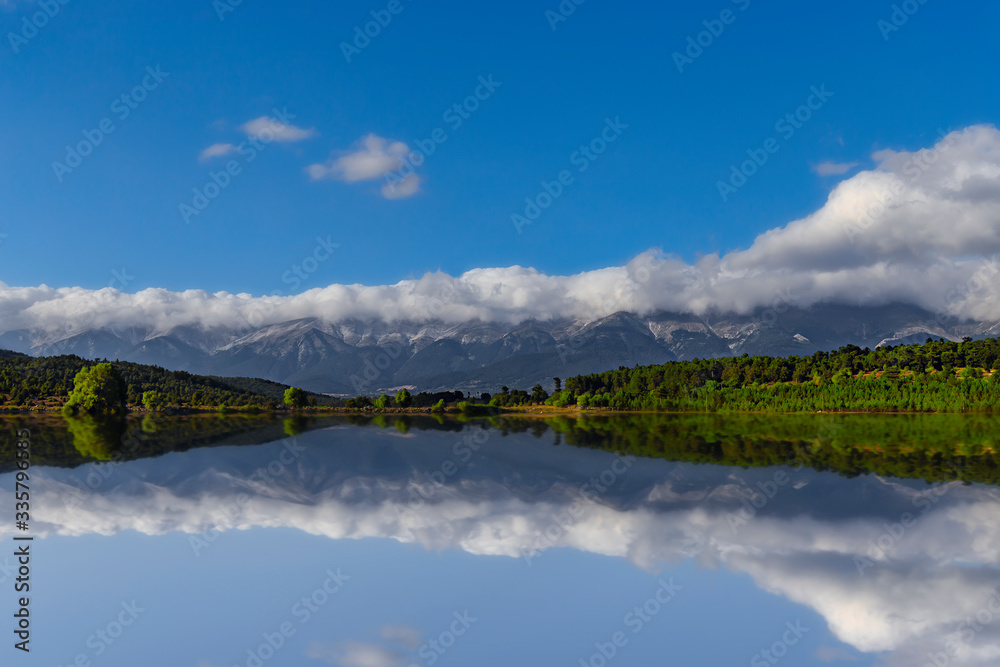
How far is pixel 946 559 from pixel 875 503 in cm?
1287

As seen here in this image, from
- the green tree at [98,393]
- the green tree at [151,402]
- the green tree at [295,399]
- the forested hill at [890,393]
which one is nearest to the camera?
the green tree at [98,393]

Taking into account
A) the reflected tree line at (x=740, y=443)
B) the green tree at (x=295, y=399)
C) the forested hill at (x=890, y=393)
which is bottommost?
the reflected tree line at (x=740, y=443)

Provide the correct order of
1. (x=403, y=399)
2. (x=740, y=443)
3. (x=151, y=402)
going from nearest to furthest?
(x=740, y=443), (x=151, y=402), (x=403, y=399)

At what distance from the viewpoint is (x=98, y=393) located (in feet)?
456

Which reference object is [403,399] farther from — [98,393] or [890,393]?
[890,393]

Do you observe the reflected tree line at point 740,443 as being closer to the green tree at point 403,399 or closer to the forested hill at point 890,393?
the forested hill at point 890,393

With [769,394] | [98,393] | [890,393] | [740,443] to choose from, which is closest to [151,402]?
[98,393]

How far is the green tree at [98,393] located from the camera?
456ft

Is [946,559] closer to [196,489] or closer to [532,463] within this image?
[532,463]

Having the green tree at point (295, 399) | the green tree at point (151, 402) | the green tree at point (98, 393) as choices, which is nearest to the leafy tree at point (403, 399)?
the green tree at point (295, 399)

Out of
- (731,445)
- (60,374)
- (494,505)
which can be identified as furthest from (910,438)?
(60,374)

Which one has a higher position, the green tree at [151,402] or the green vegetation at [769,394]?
the green vegetation at [769,394]

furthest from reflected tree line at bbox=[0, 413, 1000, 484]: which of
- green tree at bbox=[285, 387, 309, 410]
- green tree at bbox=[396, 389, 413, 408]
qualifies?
green tree at bbox=[396, 389, 413, 408]

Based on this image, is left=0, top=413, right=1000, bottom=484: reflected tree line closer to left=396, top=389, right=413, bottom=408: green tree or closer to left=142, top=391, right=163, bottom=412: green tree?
left=142, top=391, right=163, bottom=412: green tree
